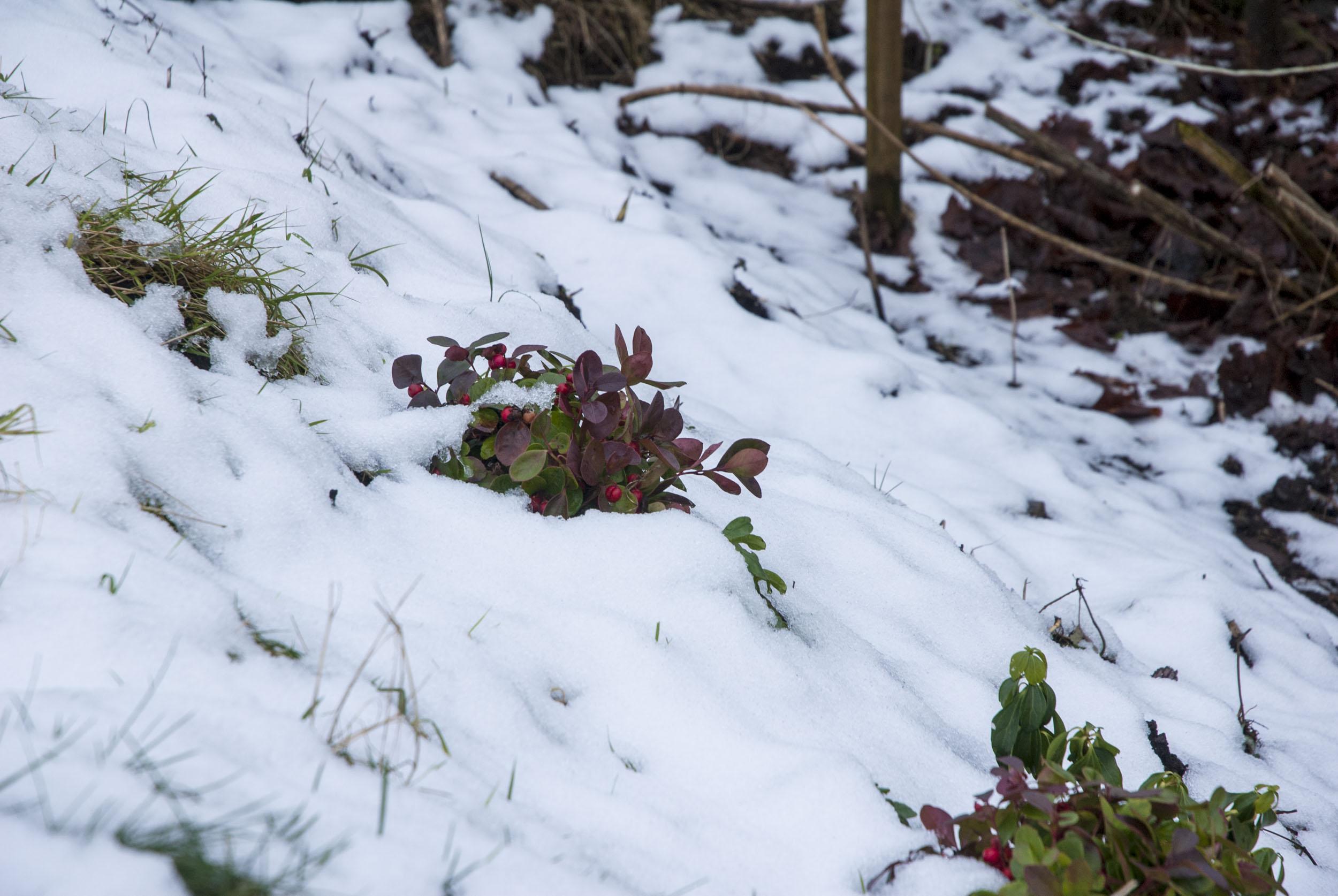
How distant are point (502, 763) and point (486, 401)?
0.74 metres

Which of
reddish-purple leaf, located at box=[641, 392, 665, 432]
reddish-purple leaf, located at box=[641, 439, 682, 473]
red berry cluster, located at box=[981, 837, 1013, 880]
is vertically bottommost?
red berry cluster, located at box=[981, 837, 1013, 880]

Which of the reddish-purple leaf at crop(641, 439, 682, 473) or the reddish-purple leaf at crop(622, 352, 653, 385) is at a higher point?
the reddish-purple leaf at crop(622, 352, 653, 385)

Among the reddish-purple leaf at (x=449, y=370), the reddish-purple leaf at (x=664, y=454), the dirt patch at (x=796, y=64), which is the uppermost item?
the dirt patch at (x=796, y=64)

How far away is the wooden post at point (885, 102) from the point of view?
3979 mm

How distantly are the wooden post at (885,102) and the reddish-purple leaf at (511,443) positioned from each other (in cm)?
323

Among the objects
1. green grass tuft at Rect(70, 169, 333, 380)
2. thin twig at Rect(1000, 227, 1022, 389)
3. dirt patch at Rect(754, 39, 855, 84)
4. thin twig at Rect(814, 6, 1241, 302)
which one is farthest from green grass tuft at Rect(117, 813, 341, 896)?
dirt patch at Rect(754, 39, 855, 84)

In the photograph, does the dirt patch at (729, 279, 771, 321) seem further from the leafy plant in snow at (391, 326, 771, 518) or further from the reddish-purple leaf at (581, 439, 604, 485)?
the reddish-purple leaf at (581, 439, 604, 485)

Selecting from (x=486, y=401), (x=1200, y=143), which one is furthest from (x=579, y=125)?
(x=486, y=401)

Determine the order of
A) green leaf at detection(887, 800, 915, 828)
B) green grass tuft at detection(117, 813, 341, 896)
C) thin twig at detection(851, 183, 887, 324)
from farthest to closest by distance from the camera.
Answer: thin twig at detection(851, 183, 887, 324) → green leaf at detection(887, 800, 915, 828) → green grass tuft at detection(117, 813, 341, 896)

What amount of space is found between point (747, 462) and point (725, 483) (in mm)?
58

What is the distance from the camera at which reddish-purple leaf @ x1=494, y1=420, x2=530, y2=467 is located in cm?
153

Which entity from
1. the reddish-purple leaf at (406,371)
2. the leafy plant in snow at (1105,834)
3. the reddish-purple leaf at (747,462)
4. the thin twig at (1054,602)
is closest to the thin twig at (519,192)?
the reddish-purple leaf at (406,371)

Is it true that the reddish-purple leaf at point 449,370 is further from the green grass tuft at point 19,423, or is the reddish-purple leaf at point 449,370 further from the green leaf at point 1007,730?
the green leaf at point 1007,730

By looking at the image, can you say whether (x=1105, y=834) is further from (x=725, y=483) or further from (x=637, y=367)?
(x=637, y=367)
